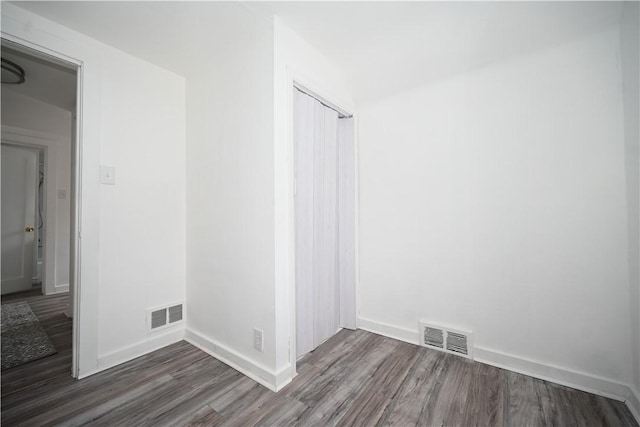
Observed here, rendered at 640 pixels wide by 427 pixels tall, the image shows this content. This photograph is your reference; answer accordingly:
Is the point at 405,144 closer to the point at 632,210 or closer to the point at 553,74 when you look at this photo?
the point at 553,74

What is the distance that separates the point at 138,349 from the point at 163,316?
0.27 m

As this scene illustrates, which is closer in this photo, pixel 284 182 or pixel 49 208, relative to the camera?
pixel 284 182

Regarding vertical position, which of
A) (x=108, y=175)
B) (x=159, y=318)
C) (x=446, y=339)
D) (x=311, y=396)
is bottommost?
(x=311, y=396)

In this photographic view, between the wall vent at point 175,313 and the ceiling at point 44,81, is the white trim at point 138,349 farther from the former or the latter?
the ceiling at point 44,81

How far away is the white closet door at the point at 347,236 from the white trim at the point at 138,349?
1475 millimetres

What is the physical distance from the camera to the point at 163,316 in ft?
7.23

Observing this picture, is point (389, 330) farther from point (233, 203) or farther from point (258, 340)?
point (233, 203)

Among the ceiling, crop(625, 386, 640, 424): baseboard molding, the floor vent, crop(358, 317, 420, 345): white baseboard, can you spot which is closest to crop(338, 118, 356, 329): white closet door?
crop(358, 317, 420, 345): white baseboard

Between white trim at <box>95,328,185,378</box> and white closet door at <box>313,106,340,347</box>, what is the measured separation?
122 centimetres

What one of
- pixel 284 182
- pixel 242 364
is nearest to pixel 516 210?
pixel 284 182

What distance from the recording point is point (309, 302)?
6.71 feet

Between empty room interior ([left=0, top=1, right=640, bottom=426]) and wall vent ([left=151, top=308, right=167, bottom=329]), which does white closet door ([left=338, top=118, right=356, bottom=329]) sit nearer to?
empty room interior ([left=0, top=1, right=640, bottom=426])

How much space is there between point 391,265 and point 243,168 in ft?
4.90

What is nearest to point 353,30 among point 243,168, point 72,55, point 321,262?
point 243,168
